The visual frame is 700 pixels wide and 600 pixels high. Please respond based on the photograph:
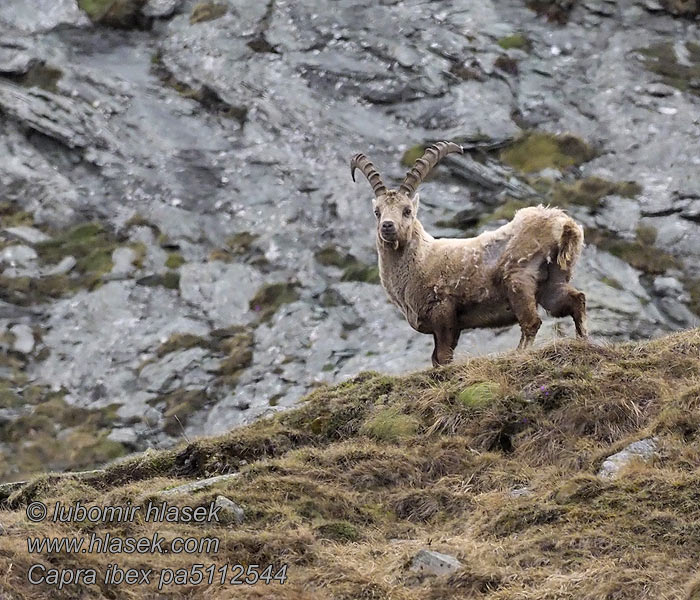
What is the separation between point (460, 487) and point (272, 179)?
15780mm

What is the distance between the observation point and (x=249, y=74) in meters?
27.2

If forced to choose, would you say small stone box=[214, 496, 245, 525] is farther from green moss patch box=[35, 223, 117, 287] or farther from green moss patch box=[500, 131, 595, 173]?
green moss patch box=[500, 131, 595, 173]

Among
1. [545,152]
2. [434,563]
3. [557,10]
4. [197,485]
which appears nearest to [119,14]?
[557,10]

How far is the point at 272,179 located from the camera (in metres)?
25.1

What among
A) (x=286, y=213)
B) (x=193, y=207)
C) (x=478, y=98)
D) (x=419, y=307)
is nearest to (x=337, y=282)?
(x=286, y=213)

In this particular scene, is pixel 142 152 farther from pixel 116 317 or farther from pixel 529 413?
pixel 529 413

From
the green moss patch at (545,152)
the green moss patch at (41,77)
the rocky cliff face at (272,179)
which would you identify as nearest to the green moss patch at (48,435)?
the rocky cliff face at (272,179)

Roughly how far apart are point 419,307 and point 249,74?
14.8 metres

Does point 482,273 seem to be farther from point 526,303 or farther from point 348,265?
point 348,265

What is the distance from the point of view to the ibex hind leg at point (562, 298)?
13.2 metres

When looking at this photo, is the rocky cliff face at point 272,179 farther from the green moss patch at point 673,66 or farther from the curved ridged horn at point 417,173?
the curved ridged horn at point 417,173

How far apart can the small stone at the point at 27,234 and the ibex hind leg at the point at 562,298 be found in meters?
14.9

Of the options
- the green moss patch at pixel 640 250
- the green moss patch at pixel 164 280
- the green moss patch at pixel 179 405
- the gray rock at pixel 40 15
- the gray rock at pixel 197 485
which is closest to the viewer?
the gray rock at pixel 197 485

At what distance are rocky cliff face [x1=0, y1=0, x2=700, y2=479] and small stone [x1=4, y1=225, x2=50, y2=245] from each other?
0.22 meters
